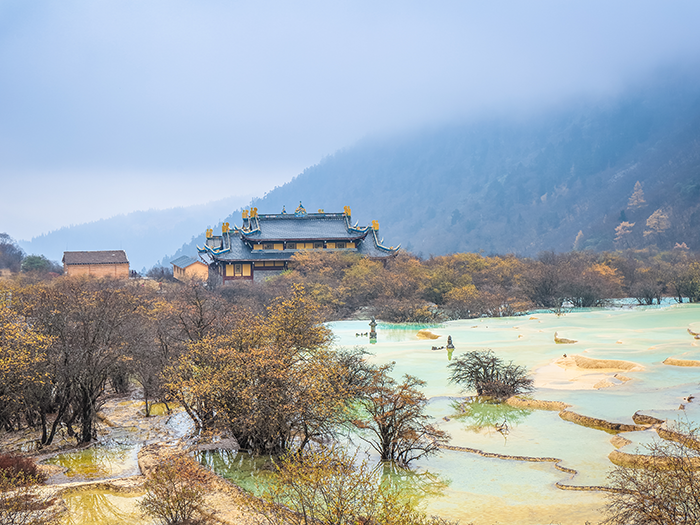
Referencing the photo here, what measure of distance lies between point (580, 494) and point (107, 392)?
769 inches

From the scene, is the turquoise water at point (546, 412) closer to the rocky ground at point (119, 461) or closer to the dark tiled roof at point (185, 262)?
the rocky ground at point (119, 461)

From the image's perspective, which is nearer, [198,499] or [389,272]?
[198,499]

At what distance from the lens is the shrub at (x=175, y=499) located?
1115 centimetres

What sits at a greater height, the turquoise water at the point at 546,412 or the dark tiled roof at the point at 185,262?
the dark tiled roof at the point at 185,262

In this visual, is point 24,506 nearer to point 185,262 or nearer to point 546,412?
point 546,412

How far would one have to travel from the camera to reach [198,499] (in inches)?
454

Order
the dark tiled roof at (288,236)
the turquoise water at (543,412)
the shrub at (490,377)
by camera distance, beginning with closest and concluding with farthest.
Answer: the turquoise water at (543,412), the shrub at (490,377), the dark tiled roof at (288,236)

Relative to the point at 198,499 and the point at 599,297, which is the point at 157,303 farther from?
the point at 599,297

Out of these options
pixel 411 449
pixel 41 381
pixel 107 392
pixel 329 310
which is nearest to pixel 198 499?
pixel 411 449

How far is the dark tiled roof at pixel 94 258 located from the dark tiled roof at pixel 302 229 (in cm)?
1587

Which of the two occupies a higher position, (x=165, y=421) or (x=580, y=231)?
(x=580, y=231)

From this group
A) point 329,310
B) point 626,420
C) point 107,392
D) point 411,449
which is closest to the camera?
point 411,449

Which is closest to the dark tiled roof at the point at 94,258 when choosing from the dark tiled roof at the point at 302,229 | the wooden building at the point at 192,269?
the wooden building at the point at 192,269

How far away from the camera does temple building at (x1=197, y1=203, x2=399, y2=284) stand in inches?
2427
